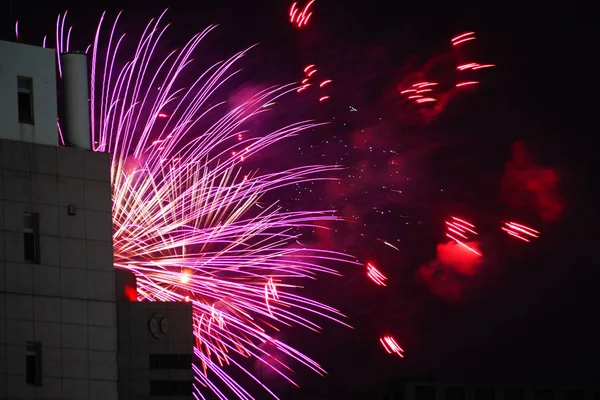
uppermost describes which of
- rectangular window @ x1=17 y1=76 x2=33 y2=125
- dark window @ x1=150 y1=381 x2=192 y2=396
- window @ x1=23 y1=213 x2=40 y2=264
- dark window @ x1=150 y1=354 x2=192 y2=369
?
rectangular window @ x1=17 y1=76 x2=33 y2=125

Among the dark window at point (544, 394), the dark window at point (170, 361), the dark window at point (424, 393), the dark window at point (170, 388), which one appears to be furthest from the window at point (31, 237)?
the dark window at point (544, 394)

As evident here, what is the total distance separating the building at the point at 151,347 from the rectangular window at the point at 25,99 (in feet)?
64.8

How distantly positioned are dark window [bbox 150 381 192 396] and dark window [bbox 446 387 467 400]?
225 ft

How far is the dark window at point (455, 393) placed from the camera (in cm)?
16112

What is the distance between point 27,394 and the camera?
2822 inches

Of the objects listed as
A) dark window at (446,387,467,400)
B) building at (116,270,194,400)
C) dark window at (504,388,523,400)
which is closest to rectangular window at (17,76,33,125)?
building at (116,270,194,400)

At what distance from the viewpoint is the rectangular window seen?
75.8 metres

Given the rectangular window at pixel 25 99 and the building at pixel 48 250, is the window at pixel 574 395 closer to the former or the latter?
the building at pixel 48 250

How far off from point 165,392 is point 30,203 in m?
25.4

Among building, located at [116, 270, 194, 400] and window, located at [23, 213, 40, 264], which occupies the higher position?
window, located at [23, 213, 40, 264]

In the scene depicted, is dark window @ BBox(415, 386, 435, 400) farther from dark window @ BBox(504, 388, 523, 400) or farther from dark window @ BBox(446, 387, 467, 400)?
dark window @ BBox(504, 388, 523, 400)

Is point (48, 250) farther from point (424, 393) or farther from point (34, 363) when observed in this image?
point (424, 393)

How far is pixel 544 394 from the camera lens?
164500 mm

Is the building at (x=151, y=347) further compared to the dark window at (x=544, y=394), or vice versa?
the dark window at (x=544, y=394)
